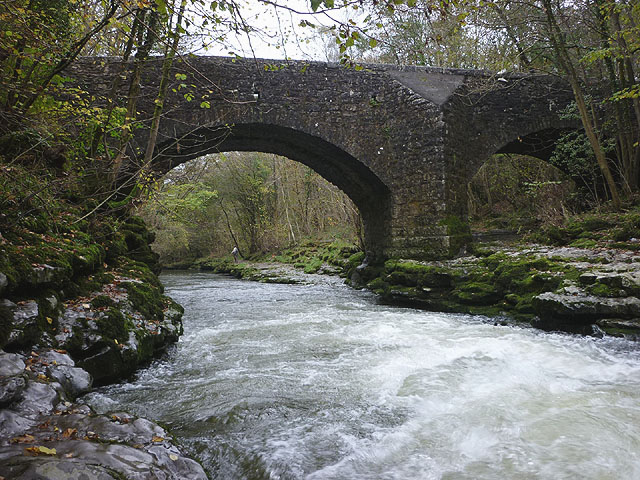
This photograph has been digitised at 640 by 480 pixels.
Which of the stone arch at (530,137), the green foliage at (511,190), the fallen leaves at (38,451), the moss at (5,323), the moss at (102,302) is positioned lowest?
the fallen leaves at (38,451)

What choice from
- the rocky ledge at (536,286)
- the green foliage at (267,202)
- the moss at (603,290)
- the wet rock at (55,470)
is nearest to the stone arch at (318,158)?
the rocky ledge at (536,286)

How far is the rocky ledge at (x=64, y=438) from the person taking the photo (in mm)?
1565

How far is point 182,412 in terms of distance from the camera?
290cm

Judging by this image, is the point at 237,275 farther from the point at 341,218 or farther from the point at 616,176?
the point at 616,176

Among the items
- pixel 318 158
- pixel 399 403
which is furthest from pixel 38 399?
pixel 318 158

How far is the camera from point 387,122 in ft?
31.4

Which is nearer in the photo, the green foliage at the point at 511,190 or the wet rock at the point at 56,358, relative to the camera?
the wet rock at the point at 56,358

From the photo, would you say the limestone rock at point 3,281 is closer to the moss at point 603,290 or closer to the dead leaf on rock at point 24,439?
the dead leaf on rock at point 24,439

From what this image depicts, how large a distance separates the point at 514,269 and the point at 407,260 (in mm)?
2898

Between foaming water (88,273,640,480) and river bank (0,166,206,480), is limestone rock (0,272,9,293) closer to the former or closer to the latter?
river bank (0,166,206,480)

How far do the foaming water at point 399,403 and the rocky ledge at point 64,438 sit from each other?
0.37 meters

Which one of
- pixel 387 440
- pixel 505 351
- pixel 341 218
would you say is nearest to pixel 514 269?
pixel 505 351

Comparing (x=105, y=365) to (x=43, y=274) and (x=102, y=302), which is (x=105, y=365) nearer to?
(x=102, y=302)

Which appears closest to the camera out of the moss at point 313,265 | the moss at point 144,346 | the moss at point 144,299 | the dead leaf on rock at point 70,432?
the dead leaf on rock at point 70,432
